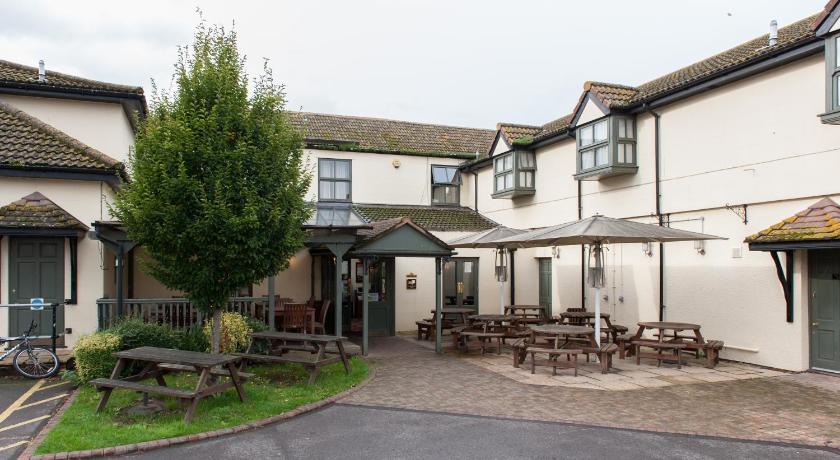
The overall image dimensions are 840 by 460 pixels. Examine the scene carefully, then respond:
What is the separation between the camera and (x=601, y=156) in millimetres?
14812

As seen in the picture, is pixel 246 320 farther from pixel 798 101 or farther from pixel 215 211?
pixel 798 101

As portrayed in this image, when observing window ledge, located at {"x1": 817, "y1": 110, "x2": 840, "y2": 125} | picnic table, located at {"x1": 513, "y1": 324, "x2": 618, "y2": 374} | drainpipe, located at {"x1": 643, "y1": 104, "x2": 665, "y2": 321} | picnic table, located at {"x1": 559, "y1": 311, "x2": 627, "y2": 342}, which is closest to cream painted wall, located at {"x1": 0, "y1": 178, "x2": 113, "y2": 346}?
picnic table, located at {"x1": 513, "y1": 324, "x2": 618, "y2": 374}

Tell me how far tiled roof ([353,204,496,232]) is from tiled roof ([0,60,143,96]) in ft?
24.6

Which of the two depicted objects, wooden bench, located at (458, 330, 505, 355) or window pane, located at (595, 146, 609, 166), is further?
window pane, located at (595, 146, 609, 166)

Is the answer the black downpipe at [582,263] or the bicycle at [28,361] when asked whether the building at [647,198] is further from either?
the bicycle at [28,361]

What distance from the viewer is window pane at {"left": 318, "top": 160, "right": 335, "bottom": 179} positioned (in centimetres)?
1945

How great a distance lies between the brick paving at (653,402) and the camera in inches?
291

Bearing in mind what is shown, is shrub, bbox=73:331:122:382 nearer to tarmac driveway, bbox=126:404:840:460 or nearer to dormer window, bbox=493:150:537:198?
tarmac driveway, bbox=126:404:840:460

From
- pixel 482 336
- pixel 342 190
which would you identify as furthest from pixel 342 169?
pixel 482 336

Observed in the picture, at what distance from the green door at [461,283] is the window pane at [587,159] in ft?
17.5

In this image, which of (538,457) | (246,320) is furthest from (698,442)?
(246,320)

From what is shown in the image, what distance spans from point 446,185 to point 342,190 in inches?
154

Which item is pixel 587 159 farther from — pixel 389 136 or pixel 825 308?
pixel 389 136

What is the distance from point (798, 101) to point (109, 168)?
1334 cm
